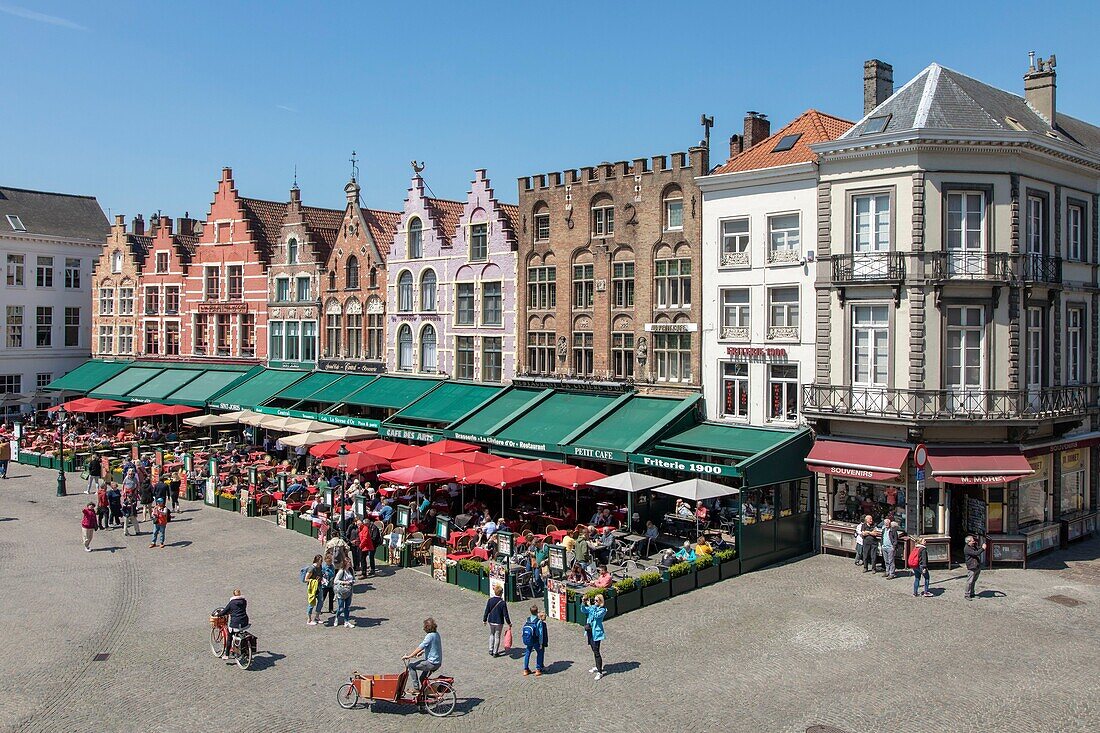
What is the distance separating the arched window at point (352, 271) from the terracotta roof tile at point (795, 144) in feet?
64.8

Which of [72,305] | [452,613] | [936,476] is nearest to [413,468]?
[452,613]

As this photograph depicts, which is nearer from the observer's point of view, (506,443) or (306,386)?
(506,443)

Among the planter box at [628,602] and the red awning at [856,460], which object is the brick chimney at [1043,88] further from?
the planter box at [628,602]

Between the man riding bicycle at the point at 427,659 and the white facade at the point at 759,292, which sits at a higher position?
the white facade at the point at 759,292

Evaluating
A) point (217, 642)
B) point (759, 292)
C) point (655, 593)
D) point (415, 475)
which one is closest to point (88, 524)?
point (415, 475)

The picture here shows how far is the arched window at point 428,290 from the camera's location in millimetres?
40781

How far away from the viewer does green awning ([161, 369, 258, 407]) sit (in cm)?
4544

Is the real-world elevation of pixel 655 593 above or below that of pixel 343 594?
below

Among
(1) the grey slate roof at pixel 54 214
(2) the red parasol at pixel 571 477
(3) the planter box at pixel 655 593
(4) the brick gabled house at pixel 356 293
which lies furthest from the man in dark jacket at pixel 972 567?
(1) the grey slate roof at pixel 54 214

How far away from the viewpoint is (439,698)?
15.7 metres

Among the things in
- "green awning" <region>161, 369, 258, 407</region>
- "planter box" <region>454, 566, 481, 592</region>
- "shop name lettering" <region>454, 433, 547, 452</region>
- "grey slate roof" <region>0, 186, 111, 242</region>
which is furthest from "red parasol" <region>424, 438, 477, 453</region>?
"grey slate roof" <region>0, 186, 111, 242</region>

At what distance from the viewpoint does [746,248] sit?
29469 mm

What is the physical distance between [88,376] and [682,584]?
4465 cm

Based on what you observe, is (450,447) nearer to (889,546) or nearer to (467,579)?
(467,579)
